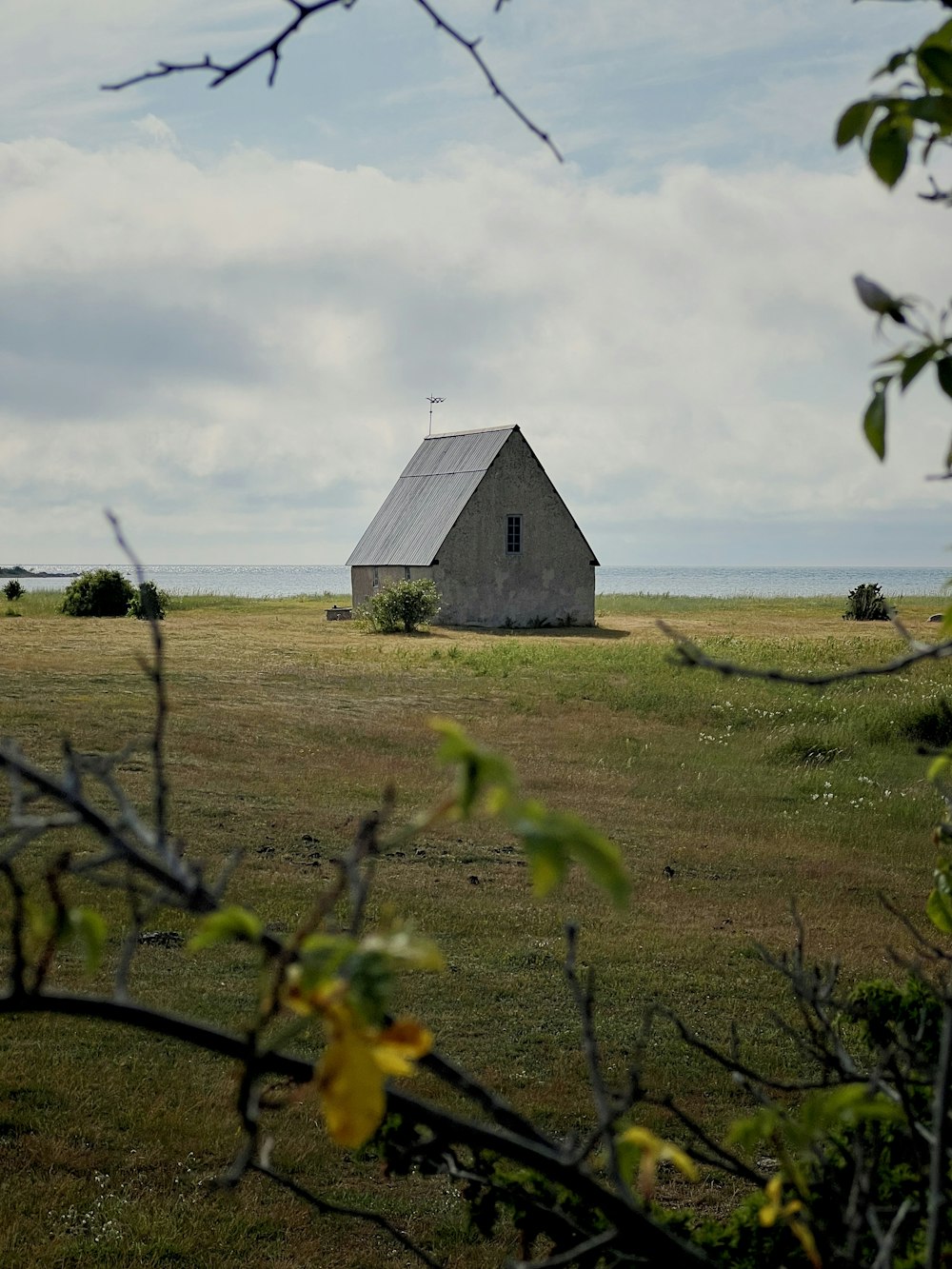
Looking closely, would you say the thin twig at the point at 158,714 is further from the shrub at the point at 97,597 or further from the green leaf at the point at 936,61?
the shrub at the point at 97,597

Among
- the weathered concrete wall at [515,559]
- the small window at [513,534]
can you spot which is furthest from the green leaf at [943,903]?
the small window at [513,534]

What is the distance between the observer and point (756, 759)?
55.2ft

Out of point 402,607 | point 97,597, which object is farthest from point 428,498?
point 97,597

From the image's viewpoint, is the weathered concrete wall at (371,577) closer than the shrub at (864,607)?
Yes

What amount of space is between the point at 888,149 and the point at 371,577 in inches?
1517

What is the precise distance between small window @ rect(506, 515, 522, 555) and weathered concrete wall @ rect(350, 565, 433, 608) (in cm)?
284

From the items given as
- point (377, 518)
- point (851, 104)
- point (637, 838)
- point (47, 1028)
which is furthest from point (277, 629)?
point (851, 104)

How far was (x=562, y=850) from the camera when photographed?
74 centimetres

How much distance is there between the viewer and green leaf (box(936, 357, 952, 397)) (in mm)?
1480

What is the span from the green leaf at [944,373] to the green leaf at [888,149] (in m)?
0.24

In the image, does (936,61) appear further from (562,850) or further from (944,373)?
(562,850)

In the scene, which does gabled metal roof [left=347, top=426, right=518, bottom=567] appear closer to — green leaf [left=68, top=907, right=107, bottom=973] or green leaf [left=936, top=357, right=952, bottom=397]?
green leaf [left=936, top=357, right=952, bottom=397]

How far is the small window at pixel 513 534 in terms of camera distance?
37875 millimetres

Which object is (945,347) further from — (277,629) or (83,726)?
(277,629)
